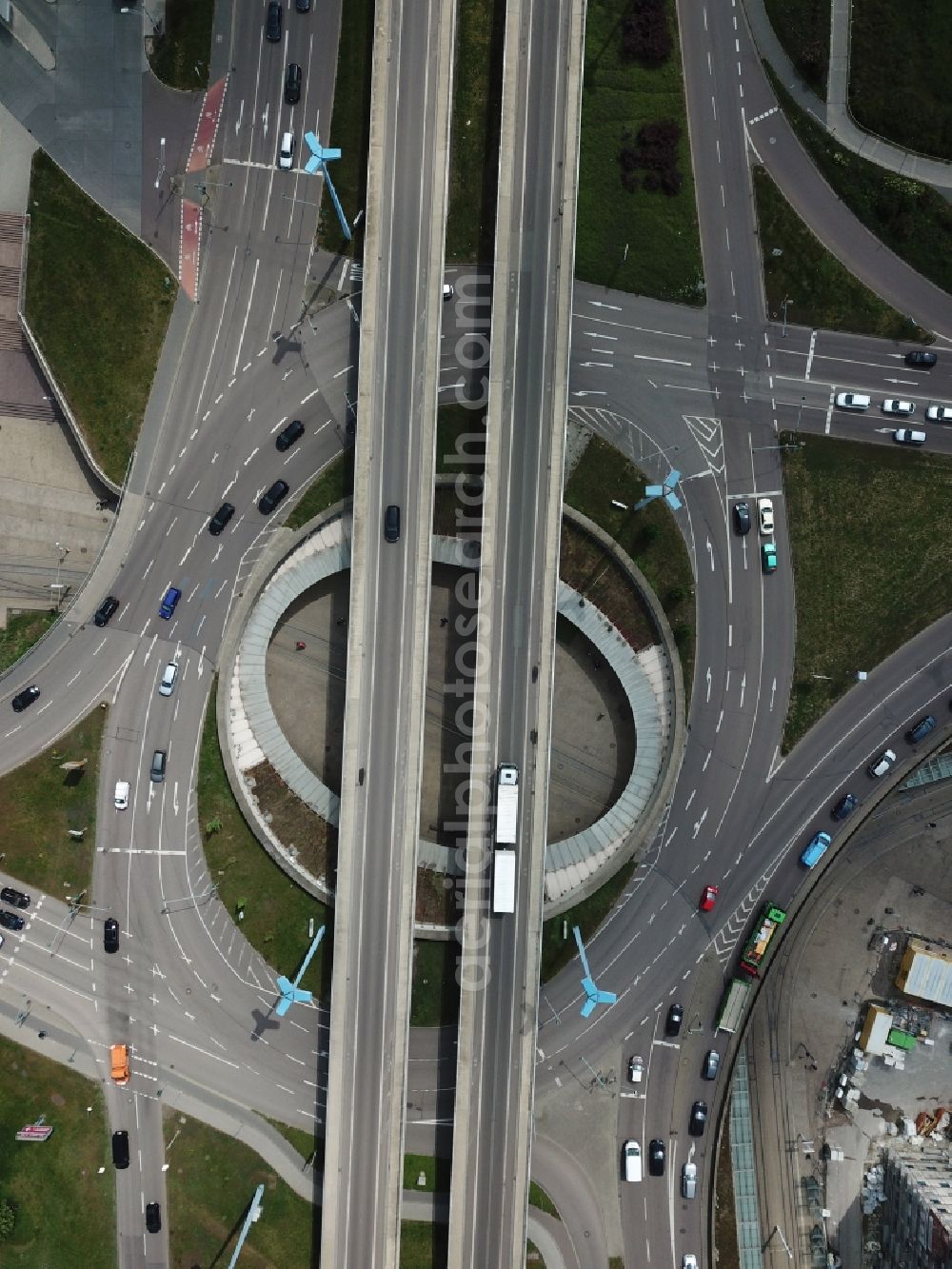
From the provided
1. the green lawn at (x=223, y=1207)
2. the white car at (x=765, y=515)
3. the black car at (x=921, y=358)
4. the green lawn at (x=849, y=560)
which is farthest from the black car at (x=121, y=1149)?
the black car at (x=921, y=358)

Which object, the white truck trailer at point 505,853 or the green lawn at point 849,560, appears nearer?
the white truck trailer at point 505,853

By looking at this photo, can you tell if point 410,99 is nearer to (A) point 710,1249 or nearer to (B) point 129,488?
(B) point 129,488

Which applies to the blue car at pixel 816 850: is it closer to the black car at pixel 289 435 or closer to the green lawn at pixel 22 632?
the black car at pixel 289 435

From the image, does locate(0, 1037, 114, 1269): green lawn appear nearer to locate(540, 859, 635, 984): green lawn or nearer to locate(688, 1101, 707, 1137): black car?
locate(540, 859, 635, 984): green lawn

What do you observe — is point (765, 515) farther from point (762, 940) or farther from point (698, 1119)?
point (698, 1119)

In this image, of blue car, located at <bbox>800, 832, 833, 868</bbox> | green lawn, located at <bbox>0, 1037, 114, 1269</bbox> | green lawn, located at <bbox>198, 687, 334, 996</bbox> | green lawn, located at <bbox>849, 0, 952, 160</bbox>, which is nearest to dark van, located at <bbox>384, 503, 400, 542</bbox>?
green lawn, located at <bbox>198, 687, 334, 996</bbox>
